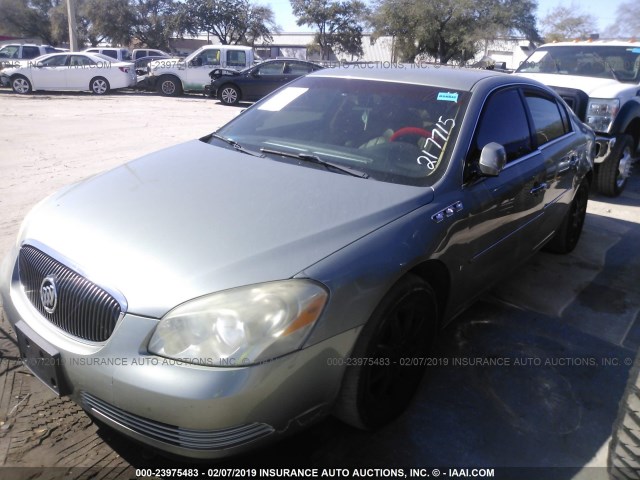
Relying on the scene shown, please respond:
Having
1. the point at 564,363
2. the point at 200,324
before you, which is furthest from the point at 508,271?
the point at 200,324

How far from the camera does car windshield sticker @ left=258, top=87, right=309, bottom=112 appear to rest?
3570 millimetres

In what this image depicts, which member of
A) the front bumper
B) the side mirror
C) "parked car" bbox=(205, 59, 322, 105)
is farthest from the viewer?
"parked car" bbox=(205, 59, 322, 105)

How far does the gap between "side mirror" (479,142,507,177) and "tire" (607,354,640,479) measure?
1158 millimetres

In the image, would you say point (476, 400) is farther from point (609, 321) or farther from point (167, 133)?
point (167, 133)

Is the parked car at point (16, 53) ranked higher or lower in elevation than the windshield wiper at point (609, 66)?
higher

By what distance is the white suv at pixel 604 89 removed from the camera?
6.59m

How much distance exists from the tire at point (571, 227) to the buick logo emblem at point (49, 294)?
4063mm

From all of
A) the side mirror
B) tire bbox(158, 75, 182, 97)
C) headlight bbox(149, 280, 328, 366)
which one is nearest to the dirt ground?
tire bbox(158, 75, 182, 97)

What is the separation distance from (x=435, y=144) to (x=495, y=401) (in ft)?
4.72

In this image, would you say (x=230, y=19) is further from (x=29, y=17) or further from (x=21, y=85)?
(x=21, y=85)

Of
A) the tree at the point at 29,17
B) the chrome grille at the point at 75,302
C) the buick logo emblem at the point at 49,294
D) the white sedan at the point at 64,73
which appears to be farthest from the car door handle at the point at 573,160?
the tree at the point at 29,17

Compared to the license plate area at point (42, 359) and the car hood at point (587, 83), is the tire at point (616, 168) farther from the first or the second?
the license plate area at point (42, 359)

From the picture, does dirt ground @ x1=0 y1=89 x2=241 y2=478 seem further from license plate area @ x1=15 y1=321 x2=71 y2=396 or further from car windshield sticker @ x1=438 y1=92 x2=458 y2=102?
car windshield sticker @ x1=438 y1=92 x2=458 y2=102

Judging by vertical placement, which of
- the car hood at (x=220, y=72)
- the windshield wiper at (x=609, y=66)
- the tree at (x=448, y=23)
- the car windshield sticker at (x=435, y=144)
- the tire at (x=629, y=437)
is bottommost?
the tire at (x=629, y=437)
